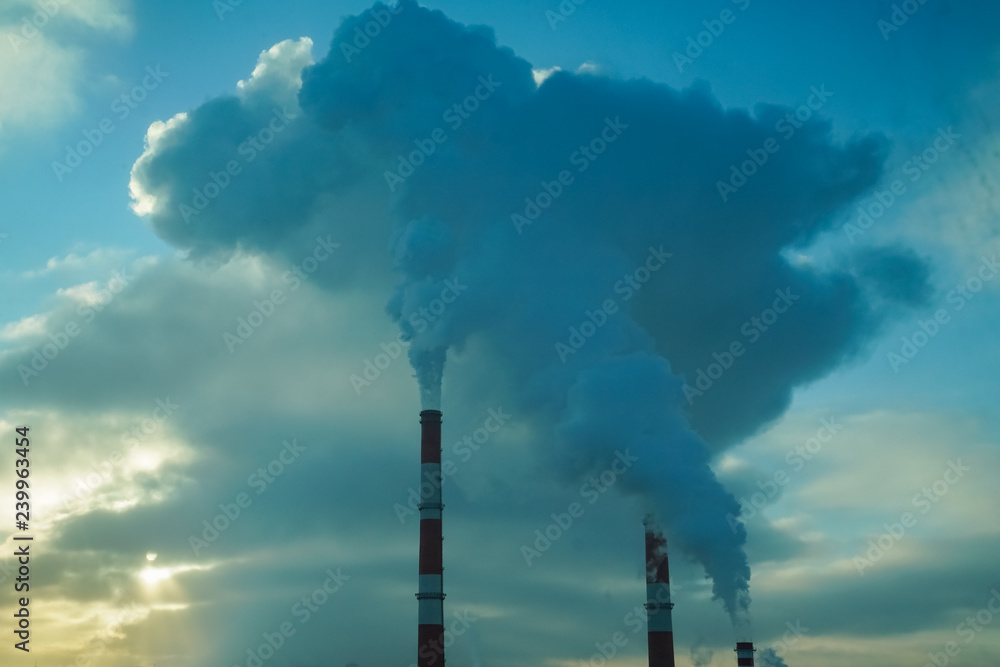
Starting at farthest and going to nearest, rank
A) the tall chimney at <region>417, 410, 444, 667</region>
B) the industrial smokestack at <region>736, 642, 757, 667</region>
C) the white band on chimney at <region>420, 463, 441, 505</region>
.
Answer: the white band on chimney at <region>420, 463, 441, 505</region>, the tall chimney at <region>417, 410, 444, 667</region>, the industrial smokestack at <region>736, 642, 757, 667</region>

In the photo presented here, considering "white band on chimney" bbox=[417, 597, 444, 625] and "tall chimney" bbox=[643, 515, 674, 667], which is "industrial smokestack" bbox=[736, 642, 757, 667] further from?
"white band on chimney" bbox=[417, 597, 444, 625]

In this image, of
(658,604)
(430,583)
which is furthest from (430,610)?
(658,604)

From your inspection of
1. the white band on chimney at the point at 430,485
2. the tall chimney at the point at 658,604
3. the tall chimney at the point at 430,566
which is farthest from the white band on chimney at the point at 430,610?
the tall chimney at the point at 658,604

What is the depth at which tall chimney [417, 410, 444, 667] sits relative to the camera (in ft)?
135

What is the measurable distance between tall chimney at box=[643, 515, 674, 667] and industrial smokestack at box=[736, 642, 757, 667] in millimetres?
6112

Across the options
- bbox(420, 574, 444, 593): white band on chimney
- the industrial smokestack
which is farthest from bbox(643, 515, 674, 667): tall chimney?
bbox(420, 574, 444, 593): white band on chimney

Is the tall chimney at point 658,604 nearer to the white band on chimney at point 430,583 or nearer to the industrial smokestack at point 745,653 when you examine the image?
the industrial smokestack at point 745,653

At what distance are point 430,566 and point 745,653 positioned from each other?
45.3 feet

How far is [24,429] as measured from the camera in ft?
96.2

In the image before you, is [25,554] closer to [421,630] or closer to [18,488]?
[18,488]

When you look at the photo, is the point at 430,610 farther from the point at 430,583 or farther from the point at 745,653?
the point at 745,653

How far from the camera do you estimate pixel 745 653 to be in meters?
33.1

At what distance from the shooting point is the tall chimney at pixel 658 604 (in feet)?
128

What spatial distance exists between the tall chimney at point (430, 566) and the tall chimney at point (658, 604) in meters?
8.67
